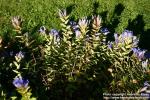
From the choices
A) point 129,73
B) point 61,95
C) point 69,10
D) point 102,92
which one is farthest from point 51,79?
point 69,10

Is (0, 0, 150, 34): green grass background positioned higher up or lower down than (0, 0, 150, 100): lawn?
higher up

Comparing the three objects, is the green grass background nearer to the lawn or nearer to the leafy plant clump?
the lawn

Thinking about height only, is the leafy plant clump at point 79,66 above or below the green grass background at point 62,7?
below

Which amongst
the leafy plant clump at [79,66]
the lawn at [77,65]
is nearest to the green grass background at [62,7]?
the lawn at [77,65]

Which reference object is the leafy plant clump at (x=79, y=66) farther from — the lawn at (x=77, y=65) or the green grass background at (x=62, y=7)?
the green grass background at (x=62, y=7)

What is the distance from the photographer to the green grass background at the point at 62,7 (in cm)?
762

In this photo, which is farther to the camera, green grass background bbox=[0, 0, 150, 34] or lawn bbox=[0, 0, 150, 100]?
green grass background bbox=[0, 0, 150, 34]

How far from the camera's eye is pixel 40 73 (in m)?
5.68

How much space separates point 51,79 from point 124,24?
284cm

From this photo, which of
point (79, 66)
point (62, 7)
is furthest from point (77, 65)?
point (62, 7)

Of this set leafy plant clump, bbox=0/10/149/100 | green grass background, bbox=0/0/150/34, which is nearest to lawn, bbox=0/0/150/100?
leafy plant clump, bbox=0/10/149/100

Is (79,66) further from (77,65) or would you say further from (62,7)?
(62,7)

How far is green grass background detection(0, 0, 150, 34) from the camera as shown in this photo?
7617 mm

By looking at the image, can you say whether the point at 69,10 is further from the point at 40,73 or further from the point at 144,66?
the point at 144,66
